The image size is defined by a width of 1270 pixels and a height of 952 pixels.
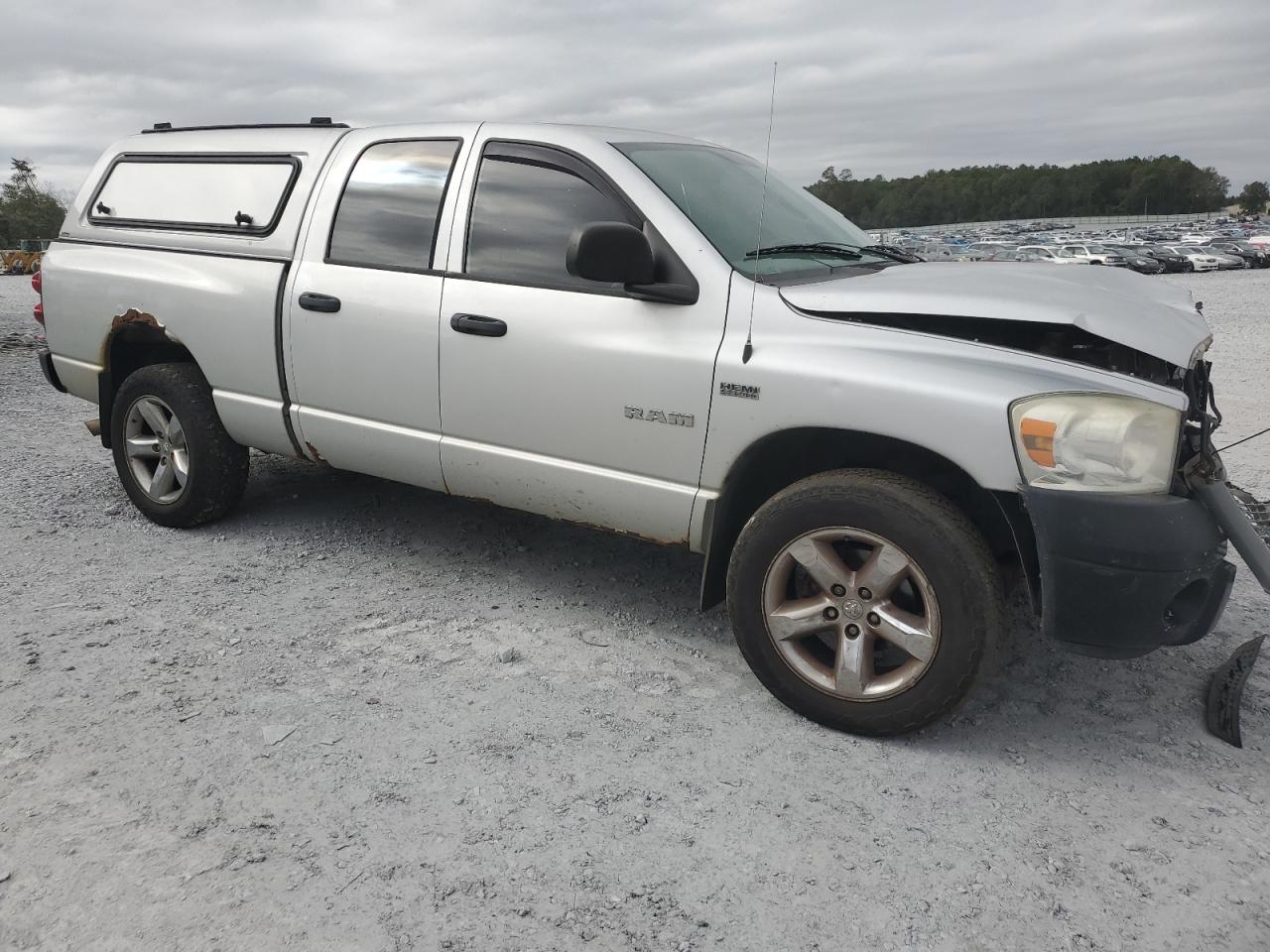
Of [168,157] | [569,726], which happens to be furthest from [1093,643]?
[168,157]

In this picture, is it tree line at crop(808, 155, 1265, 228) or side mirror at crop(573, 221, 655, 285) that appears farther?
tree line at crop(808, 155, 1265, 228)

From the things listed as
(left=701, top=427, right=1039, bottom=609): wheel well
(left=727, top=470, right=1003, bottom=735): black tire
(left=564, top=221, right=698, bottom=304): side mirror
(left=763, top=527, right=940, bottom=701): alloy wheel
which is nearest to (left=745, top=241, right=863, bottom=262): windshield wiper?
(left=564, top=221, right=698, bottom=304): side mirror

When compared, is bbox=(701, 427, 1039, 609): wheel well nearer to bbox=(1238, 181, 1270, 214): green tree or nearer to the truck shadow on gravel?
the truck shadow on gravel

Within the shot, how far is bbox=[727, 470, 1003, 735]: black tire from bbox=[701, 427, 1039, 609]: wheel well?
11cm

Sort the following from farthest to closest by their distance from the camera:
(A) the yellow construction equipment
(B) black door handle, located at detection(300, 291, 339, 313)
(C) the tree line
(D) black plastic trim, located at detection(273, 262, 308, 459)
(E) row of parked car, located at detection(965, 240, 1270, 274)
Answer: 1. (C) the tree line
2. (A) the yellow construction equipment
3. (E) row of parked car, located at detection(965, 240, 1270, 274)
4. (D) black plastic trim, located at detection(273, 262, 308, 459)
5. (B) black door handle, located at detection(300, 291, 339, 313)

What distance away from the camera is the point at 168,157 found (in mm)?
4988

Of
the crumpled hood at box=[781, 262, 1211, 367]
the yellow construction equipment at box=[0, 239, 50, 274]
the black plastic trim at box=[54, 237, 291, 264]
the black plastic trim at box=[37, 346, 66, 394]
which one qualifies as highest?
the crumpled hood at box=[781, 262, 1211, 367]

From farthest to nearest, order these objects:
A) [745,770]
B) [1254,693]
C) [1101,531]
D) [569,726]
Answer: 1. [1254,693]
2. [569,726]
3. [745,770]
4. [1101,531]

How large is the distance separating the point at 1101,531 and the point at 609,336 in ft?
5.49

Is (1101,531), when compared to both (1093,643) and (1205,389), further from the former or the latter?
(1205,389)

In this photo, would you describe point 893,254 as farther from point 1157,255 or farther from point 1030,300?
point 1157,255

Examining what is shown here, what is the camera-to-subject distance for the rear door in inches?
153

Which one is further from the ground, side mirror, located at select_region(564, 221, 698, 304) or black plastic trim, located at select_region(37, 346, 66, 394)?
side mirror, located at select_region(564, 221, 698, 304)

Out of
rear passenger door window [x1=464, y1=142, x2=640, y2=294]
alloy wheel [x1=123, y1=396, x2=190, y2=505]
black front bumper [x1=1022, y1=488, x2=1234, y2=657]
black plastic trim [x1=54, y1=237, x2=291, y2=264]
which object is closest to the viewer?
black front bumper [x1=1022, y1=488, x2=1234, y2=657]
